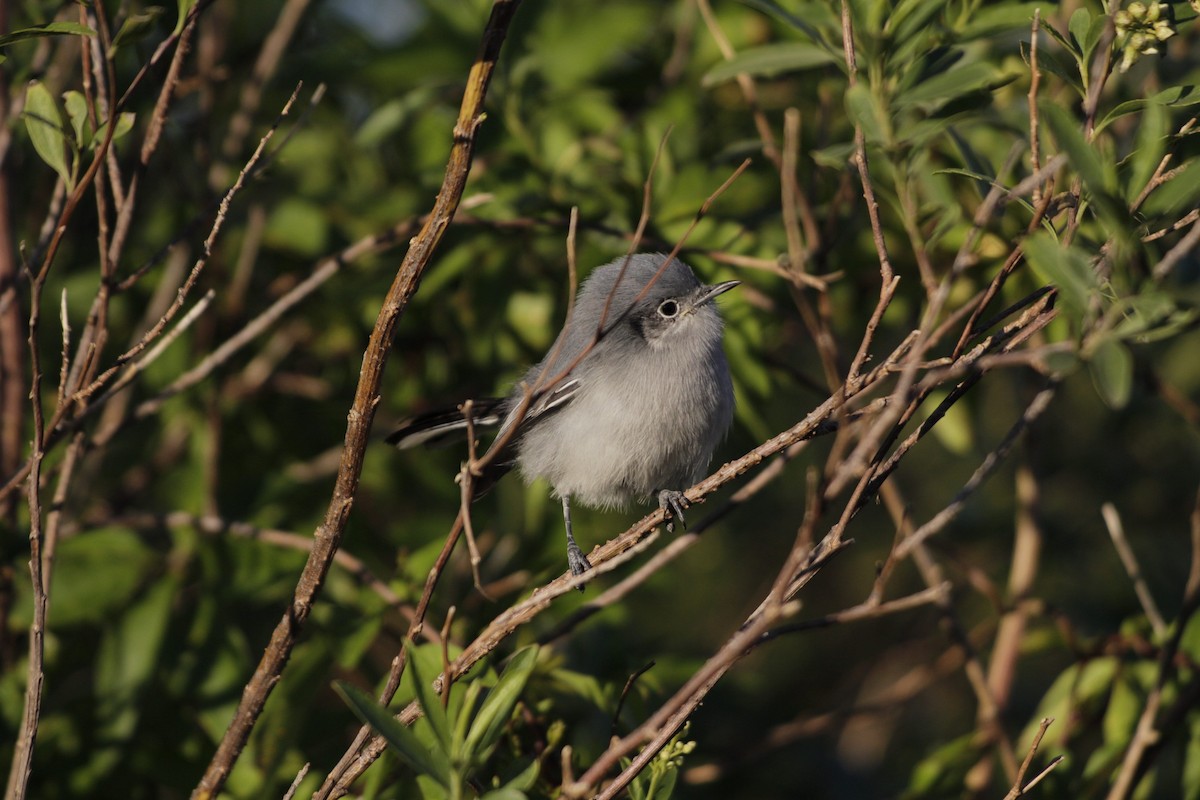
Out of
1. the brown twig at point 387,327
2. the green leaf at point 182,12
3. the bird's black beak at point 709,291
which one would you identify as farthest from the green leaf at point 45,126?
the bird's black beak at point 709,291

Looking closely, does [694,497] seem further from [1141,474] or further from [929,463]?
[929,463]

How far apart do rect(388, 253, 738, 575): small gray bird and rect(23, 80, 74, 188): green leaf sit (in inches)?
52.6

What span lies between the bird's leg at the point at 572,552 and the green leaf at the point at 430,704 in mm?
1212

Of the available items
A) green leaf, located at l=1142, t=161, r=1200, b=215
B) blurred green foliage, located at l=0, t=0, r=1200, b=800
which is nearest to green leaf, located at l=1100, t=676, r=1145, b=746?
blurred green foliage, located at l=0, t=0, r=1200, b=800

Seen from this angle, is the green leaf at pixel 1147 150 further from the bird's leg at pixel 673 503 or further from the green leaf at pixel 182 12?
the green leaf at pixel 182 12

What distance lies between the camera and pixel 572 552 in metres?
3.34

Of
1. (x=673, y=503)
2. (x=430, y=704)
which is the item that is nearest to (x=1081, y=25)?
(x=673, y=503)

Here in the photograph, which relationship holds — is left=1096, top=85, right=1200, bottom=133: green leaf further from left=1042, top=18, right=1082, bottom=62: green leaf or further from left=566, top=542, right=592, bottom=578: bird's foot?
left=566, top=542, right=592, bottom=578: bird's foot

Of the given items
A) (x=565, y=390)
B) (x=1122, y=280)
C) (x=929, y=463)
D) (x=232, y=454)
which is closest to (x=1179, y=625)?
(x=1122, y=280)

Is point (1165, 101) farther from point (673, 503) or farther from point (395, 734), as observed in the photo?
point (395, 734)

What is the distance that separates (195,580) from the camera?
348 centimetres

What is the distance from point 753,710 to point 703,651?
1.34 feet

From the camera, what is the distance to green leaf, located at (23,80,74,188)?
2.32m

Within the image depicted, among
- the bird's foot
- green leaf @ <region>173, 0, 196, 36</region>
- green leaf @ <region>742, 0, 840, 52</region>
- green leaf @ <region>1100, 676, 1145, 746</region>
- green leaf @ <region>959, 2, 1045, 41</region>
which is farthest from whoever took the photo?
the bird's foot
